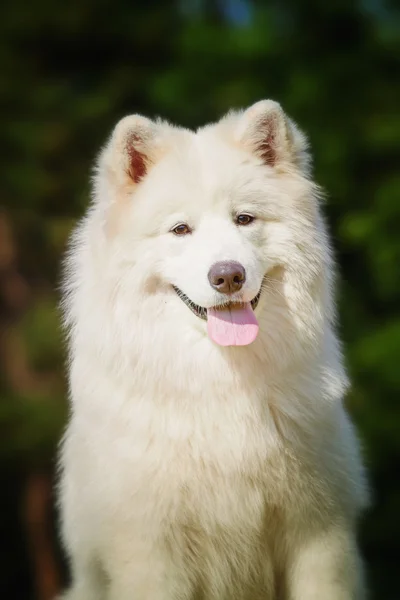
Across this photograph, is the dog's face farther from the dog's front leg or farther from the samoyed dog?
the dog's front leg

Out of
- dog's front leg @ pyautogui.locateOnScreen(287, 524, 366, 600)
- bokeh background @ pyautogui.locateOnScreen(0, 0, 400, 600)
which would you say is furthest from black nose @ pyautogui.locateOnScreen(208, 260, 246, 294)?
bokeh background @ pyautogui.locateOnScreen(0, 0, 400, 600)

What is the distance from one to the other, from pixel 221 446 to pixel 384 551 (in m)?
6.60

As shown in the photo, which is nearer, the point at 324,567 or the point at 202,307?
the point at 202,307

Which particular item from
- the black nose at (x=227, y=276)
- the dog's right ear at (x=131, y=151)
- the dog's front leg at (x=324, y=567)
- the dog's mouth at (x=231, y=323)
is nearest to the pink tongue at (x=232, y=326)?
the dog's mouth at (x=231, y=323)

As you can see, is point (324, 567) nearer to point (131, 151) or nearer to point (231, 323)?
point (231, 323)

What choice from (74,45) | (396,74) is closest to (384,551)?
(396,74)

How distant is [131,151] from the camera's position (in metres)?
3.45

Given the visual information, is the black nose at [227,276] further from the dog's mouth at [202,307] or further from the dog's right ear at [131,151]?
the dog's right ear at [131,151]

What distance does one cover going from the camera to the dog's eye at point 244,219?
336 centimetres

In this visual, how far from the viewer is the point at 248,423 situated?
340 centimetres

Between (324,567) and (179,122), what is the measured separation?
7939 millimetres

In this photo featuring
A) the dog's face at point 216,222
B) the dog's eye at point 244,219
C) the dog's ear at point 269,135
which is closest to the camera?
the dog's face at point 216,222

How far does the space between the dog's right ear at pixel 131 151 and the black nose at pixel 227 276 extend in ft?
1.84

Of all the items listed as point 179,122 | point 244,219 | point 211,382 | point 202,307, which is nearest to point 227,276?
point 202,307
